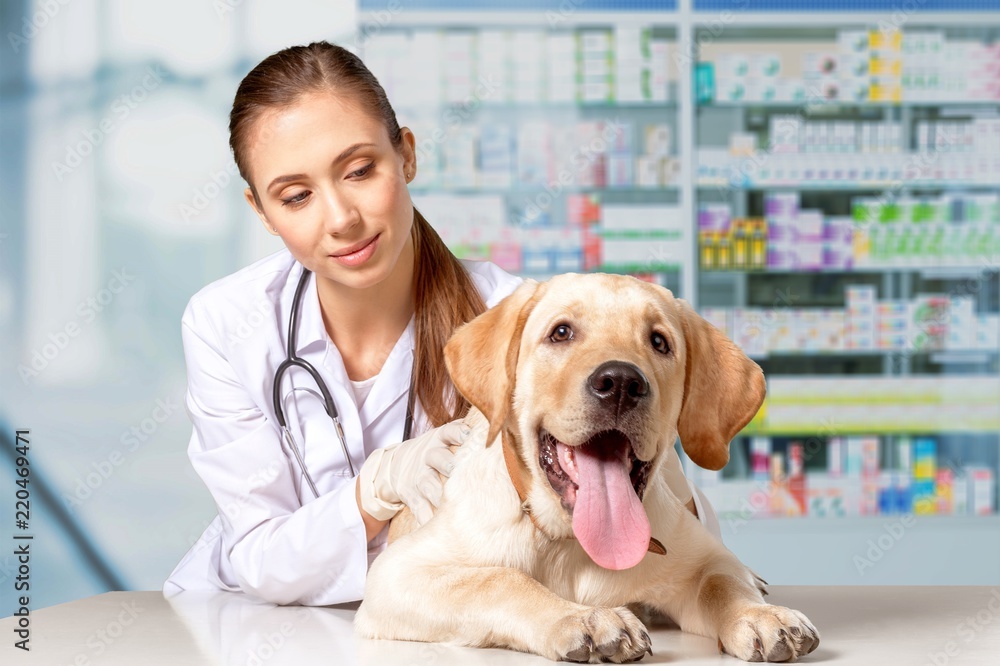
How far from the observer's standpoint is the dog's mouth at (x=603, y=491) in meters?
1.54

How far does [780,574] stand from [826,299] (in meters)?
1.72

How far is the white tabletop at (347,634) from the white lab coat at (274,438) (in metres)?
0.10

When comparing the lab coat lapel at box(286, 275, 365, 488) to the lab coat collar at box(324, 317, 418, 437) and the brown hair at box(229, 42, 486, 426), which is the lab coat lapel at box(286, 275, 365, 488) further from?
the brown hair at box(229, 42, 486, 426)

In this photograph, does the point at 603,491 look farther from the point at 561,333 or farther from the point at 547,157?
the point at 547,157

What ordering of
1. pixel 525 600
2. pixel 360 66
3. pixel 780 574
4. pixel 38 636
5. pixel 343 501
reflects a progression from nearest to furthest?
pixel 525 600, pixel 38 636, pixel 343 501, pixel 360 66, pixel 780 574

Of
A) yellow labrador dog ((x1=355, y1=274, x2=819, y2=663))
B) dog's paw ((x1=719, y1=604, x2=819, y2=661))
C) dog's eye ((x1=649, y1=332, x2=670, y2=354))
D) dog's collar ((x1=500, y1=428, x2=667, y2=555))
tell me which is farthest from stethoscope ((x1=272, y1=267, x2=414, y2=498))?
dog's paw ((x1=719, y1=604, x2=819, y2=661))

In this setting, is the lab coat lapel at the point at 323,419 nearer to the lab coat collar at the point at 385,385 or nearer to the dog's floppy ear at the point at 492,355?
the lab coat collar at the point at 385,385

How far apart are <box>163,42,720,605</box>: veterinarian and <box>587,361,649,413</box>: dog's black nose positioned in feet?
1.61

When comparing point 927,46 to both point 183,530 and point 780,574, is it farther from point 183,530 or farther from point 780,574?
point 183,530

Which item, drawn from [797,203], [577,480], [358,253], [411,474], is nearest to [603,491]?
[577,480]

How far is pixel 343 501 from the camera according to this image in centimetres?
211

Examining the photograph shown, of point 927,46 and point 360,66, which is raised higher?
point 927,46

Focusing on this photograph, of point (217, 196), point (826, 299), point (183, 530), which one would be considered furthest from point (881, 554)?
point (217, 196)

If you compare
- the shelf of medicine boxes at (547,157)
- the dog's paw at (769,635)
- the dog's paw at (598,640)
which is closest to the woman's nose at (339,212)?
the dog's paw at (598,640)
